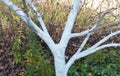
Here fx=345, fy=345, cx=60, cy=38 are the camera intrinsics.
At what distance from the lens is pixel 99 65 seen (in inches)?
196

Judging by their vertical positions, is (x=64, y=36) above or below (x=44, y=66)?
above

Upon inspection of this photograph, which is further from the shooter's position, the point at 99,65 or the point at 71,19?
the point at 99,65

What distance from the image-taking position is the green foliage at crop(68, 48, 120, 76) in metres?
4.71

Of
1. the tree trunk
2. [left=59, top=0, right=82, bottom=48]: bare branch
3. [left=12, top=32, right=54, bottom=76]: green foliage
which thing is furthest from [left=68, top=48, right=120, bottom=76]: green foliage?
[left=59, top=0, right=82, bottom=48]: bare branch

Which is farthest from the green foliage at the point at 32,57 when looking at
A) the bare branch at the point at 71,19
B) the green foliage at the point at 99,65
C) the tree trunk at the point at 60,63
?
the bare branch at the point at 71,19

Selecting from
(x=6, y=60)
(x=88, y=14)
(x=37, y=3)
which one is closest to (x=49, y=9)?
(x=37, y=3)

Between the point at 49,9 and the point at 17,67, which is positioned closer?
the point at 17,67

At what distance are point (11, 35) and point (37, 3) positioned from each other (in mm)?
673

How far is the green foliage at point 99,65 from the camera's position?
185 inches

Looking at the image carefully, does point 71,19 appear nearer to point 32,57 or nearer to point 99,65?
point 32,57

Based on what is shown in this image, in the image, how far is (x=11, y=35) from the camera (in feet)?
17.9

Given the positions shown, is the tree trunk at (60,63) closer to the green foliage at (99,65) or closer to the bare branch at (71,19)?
the bare branch at (71,19)

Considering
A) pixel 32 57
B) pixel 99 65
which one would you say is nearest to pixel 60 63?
pixel 32 57

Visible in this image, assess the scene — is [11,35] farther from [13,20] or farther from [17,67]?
[17,67]
